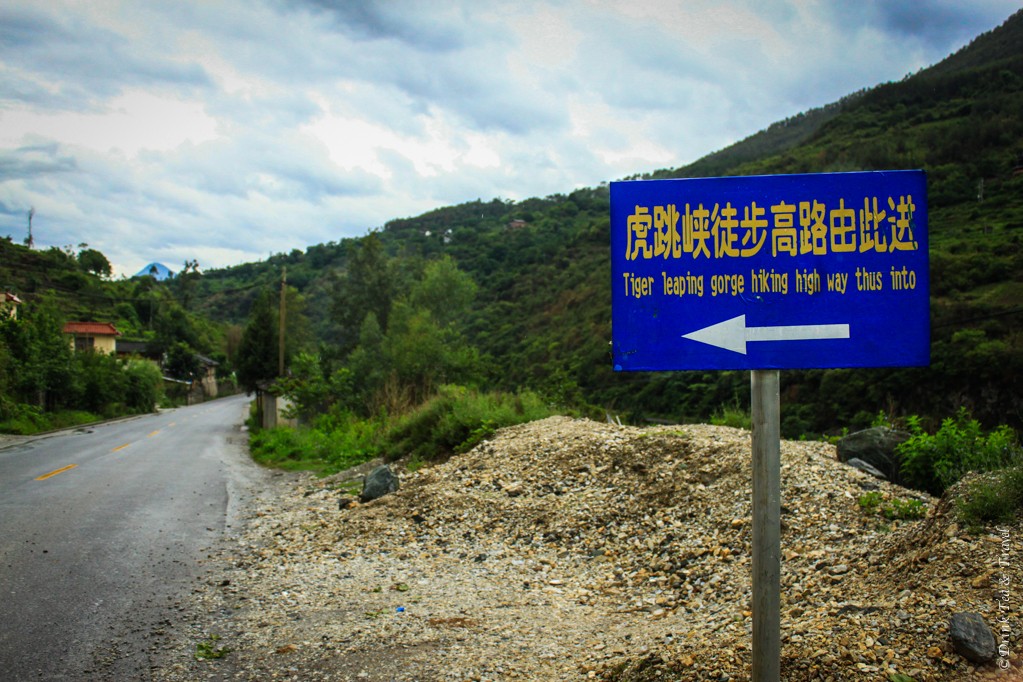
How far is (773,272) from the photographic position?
2816 millimetres

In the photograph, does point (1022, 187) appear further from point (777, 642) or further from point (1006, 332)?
point (777, 642)

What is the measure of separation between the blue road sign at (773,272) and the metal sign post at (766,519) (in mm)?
137

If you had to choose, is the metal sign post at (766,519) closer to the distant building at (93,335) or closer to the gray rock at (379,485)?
the gray rock at (379,485)

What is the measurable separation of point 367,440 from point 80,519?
7482 mm

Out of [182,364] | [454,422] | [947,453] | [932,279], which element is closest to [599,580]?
[947,453]

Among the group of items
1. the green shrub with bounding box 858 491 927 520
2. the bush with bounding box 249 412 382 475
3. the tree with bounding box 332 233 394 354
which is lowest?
the bush with bounding box 249 412 382 475

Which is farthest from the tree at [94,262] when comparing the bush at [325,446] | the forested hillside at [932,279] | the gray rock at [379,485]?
the gray rock at [379,485]

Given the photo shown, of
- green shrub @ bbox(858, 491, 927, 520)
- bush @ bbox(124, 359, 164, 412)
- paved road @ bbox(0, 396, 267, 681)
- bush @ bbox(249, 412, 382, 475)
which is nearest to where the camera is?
paved road @ bbox(0, 396, 267, 681)

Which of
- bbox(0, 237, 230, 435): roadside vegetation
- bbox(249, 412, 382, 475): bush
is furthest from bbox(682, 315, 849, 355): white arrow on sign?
bbox(0, 237, 230, 435): roadside vegetation

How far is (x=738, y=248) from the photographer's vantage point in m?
2.83

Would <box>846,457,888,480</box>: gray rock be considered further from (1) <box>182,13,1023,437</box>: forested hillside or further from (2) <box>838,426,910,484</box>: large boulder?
(1) <box>182,13,1023,437</box>: forested hillside

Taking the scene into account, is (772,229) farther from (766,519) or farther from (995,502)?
(995,502)

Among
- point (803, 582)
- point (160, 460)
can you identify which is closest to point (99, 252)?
point (160, 460)

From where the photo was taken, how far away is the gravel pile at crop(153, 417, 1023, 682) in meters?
3.77
